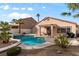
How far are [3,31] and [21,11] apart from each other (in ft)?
2.22

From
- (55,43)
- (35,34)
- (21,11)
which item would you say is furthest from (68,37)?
(21,11)

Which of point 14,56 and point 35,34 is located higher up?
point 35,34

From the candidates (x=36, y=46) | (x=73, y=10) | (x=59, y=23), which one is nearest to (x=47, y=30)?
(x=59, y=23)

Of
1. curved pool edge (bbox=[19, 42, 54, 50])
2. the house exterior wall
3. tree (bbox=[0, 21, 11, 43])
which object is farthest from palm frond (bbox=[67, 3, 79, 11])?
tree (bbox=[0, 21, 11, 43])

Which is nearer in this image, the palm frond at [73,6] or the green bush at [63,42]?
the palm frond at [73,6]

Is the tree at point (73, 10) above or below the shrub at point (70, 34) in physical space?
above

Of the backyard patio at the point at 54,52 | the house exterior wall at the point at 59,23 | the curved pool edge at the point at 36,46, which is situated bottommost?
the backyard patio at the point at 54,52

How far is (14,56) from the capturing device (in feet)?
24.8

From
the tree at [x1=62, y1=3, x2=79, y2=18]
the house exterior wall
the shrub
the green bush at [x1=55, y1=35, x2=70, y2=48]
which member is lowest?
the green bush at [x1=55, y1=35, x2=70, y2=48]

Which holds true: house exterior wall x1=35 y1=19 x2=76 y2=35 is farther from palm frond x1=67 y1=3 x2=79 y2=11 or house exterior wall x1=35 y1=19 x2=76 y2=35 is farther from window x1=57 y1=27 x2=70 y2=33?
palm frond x1=67 y1=3 x2=79 y2=11

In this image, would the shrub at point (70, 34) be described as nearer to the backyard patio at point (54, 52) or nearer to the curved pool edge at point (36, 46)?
the backyard patio at point (54, 52)

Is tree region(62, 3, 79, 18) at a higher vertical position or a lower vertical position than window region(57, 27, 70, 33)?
higher

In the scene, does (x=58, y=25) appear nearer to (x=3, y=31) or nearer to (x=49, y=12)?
(x=49, y=12)

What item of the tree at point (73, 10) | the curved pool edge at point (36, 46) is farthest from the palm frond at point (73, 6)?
the curved pool edge at point (36, 46)
